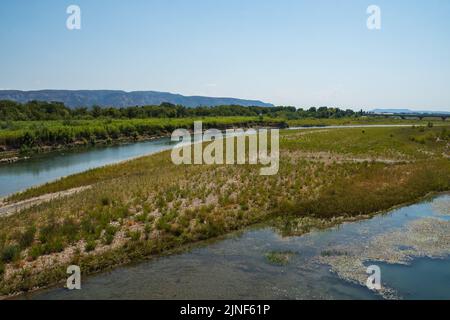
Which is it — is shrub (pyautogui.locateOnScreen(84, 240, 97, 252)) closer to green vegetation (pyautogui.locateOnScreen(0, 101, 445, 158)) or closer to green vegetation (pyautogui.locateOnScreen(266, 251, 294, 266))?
green vegetation (pyautogui.locateOnScreen(266, 251, 294, 266))

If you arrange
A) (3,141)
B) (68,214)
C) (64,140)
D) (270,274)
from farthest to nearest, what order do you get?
(64,140) < (3,141) < (68,214) < (270,274)

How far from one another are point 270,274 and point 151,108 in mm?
160505

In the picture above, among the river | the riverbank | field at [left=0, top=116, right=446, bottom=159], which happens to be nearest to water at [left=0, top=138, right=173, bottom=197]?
the river

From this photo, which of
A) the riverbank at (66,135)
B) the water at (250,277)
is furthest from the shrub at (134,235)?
the riverbank at (66,135)

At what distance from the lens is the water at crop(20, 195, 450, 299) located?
501 inches

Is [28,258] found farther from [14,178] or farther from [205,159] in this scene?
[205,159]

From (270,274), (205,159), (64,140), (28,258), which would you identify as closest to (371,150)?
(205,159)

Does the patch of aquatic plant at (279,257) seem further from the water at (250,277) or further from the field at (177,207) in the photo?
the field at (177,207)

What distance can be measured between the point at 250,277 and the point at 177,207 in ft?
29.2

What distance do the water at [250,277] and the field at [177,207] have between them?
133cm

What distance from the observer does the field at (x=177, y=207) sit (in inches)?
616

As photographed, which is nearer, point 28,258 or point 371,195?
point 28,258
